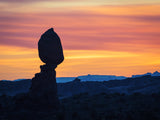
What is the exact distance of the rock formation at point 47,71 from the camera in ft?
133

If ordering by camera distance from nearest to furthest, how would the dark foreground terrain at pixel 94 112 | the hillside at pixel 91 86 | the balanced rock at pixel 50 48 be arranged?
the dark foreground terrain at pixel 94 112, the balanced rock at pixel 50 48, the hillside at pixel 91 86

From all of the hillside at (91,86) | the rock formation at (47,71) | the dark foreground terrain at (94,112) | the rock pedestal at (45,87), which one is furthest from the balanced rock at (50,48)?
the hillside at (91,86)

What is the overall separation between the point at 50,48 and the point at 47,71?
9.10ft

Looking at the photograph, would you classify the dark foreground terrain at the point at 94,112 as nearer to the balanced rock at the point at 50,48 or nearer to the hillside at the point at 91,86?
the balanced rock at the point at 50,48

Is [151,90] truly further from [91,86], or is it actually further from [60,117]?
[60,117]

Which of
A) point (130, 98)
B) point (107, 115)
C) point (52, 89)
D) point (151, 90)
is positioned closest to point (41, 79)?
point (52, 89)

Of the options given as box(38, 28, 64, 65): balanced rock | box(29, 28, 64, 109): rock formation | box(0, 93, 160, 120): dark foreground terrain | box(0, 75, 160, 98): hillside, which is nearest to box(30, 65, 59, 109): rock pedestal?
box(29, 28, 64, 109): rock formation

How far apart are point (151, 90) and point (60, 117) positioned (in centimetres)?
3756

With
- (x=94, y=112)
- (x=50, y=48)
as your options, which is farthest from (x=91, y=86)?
(x=50, y=48)

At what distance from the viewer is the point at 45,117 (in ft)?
125

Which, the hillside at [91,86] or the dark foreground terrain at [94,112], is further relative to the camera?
the hillside at [91,86]

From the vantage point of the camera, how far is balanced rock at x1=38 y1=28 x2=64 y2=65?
133 feet

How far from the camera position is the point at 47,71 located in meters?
40.9

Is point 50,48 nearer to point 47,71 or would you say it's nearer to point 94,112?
point 47,71
